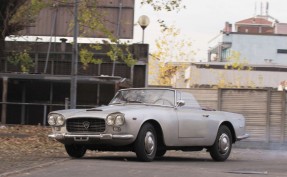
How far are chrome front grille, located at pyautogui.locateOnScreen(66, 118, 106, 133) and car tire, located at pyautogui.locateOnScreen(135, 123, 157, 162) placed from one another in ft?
2.32

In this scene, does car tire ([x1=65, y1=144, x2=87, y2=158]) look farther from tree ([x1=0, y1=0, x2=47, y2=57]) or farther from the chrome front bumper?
tree ([x1=0, y1=0, x2=47, y2=57])

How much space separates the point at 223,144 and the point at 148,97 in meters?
2.10

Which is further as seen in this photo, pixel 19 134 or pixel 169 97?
pixel 19 134

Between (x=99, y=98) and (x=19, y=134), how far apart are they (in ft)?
27.6

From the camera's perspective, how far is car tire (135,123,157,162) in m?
10.2

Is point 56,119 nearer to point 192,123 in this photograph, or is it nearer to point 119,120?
point 119,120

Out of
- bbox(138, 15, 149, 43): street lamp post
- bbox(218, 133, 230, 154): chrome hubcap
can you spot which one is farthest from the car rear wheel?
bbox(138, 15, 149, 43): street lamp post

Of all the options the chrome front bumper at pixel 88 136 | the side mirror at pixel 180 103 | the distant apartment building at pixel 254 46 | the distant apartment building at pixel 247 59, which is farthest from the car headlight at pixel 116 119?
the distant apartment building at pixel 254 46

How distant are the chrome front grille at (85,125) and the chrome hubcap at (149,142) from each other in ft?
2.74

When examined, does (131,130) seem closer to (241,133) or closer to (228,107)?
(241,133)

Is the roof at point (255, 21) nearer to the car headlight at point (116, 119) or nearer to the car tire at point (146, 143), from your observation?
the car tire at point (146, 143)

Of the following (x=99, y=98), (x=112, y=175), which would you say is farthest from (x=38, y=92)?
(x=112, y=175)

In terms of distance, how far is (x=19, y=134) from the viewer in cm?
1689

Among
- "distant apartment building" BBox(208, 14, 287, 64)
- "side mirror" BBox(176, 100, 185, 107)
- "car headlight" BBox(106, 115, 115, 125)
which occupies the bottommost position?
"car headlight" BBox(106, 115, 115, 125)
